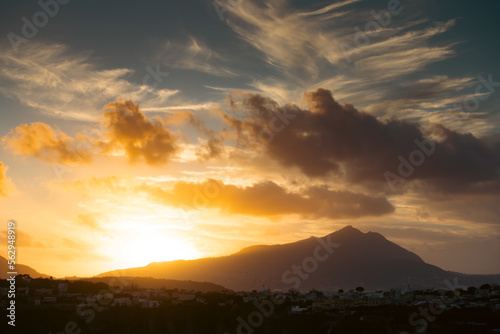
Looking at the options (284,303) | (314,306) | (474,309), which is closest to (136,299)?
→ (284,303)

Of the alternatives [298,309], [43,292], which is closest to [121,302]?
[43,292]

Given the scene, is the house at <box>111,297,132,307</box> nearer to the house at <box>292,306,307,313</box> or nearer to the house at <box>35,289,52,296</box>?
the house at <box>35,289,52,296</box>

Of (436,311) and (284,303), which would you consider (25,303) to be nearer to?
(284,303)

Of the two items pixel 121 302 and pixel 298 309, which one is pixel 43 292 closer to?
pixel 121 302

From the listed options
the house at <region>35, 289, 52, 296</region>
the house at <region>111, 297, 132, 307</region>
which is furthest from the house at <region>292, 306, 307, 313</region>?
the house at <region>35, 289, 52, 296</region>

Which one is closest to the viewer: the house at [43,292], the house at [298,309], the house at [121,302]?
the house at [298,309]

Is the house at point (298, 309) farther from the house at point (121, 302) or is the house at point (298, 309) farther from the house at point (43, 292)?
the house at point (43, 292)

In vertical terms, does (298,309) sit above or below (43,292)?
below

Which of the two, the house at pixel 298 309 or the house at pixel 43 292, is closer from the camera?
the house at pixel 298 309

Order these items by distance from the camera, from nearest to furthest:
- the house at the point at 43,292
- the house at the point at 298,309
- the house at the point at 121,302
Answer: the house at the point at 298,309 < the house at the point at 121,302 < the house at the point at 43,292

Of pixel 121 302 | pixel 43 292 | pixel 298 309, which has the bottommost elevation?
pixel 298 309

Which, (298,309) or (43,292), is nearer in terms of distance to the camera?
(298,309)

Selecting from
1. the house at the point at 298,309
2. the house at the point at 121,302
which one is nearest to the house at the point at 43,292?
the house at the point at 121,302

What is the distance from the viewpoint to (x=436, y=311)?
240 ft
